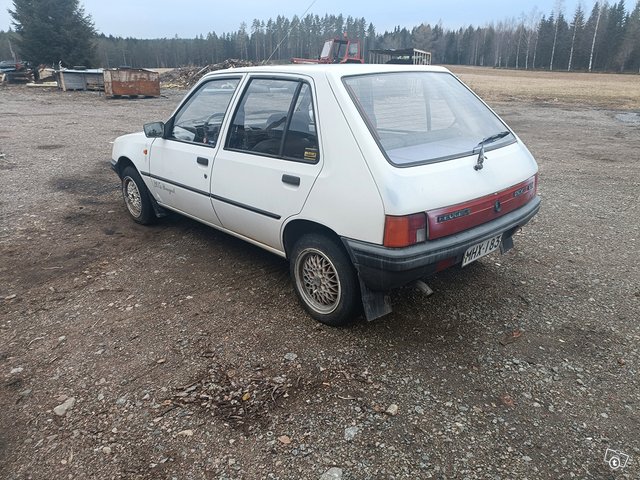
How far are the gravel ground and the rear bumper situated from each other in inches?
22.3

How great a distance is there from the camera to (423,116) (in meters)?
3.58

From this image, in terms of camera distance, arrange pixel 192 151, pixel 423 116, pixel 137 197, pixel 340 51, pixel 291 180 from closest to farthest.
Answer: pixel 291 180, pixel 423 116, pixel 192 151, pixel 137 197, pixel 340 51

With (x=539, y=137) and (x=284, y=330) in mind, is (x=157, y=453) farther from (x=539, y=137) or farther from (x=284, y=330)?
(x=539, y=137)

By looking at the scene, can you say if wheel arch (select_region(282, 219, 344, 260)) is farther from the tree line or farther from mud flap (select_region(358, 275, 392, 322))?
the tree line

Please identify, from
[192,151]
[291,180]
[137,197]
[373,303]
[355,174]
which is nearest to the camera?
[355,174]

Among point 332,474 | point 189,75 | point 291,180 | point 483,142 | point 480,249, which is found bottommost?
point 332,474

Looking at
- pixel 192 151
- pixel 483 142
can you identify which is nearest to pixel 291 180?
pixel 192 151

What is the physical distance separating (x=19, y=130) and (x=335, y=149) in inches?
542

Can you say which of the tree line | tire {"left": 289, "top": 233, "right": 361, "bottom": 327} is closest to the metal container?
tire {"left": 289, "top": 233, "right": 361, "bottom": 327}

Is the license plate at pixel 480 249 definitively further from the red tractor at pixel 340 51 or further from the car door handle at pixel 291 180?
the red tractor at pixel 340 51

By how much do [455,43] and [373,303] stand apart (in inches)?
4720

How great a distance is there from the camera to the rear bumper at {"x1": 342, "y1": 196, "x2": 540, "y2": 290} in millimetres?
2785

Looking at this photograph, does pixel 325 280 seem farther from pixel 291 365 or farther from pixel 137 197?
pixel 137 197

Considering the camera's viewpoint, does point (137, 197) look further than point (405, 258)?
Yes
